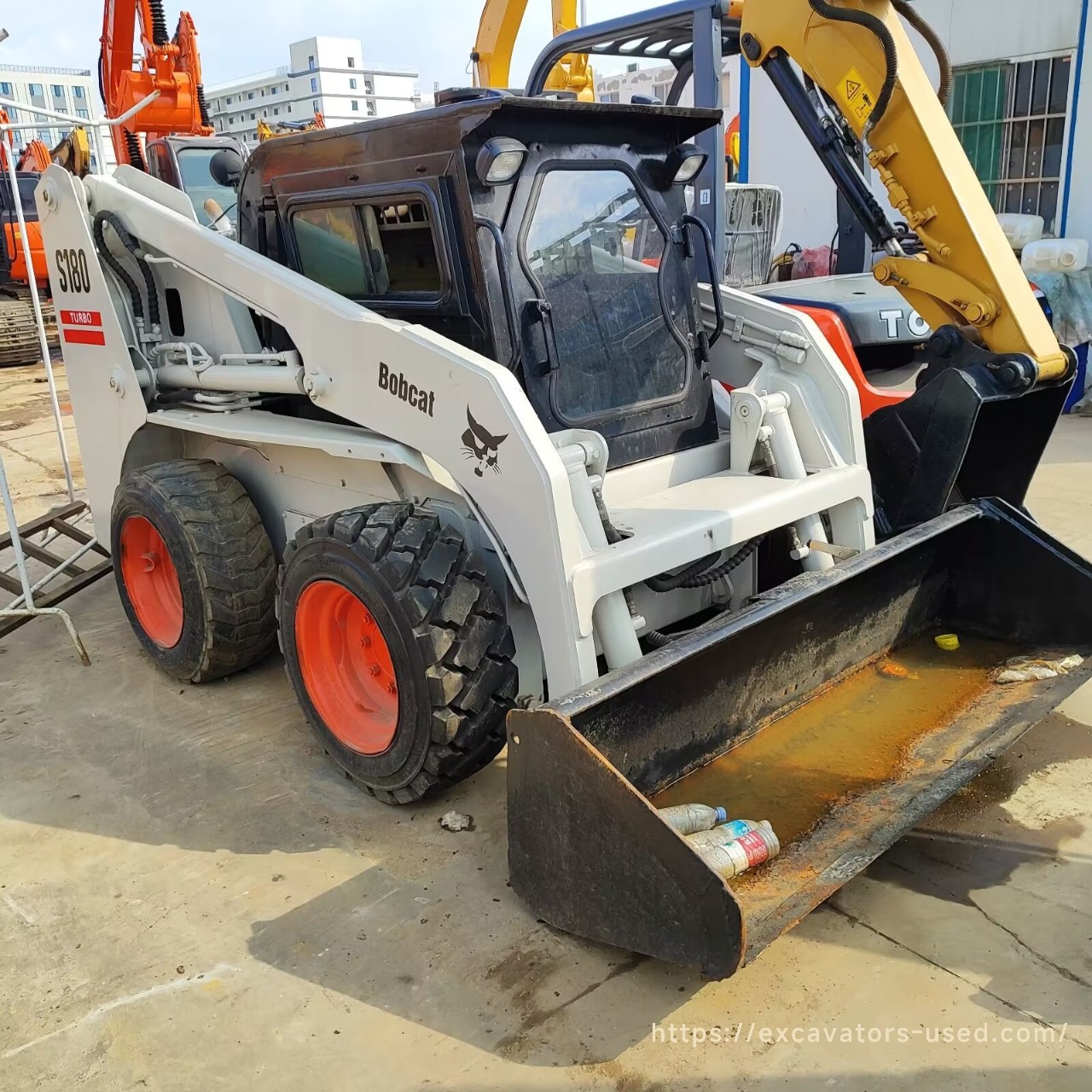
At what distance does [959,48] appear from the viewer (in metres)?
10.2

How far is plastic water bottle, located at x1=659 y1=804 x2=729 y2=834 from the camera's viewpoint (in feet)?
8.74

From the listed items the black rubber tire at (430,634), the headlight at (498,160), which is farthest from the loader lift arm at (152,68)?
the black rubber tire at (430,634)

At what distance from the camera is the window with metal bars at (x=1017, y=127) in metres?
9.85

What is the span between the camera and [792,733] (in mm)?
3242

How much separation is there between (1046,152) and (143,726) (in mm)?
9821

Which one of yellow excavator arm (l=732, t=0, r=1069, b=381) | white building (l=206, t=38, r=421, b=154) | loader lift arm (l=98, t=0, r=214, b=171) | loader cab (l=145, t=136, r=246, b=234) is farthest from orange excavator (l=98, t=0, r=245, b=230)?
white building (l=206, t=38, r=421, b=154)

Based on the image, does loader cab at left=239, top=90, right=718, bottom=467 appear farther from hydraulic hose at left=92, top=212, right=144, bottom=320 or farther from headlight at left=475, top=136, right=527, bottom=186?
hydraulic hose at left=92, top=212, right=144, bottom=320

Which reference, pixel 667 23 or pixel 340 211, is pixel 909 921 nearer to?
pixel 340 211

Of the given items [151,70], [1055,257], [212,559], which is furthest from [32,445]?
[1055,257]

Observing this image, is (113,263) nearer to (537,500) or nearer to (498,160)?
(498,160)

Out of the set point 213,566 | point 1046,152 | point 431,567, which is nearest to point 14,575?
point 213,566

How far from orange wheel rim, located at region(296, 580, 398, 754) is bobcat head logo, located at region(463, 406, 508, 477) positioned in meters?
0.67

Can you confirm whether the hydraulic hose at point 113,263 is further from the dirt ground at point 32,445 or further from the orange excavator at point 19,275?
the orange excavator at point 19,275

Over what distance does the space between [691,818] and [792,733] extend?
688mm
